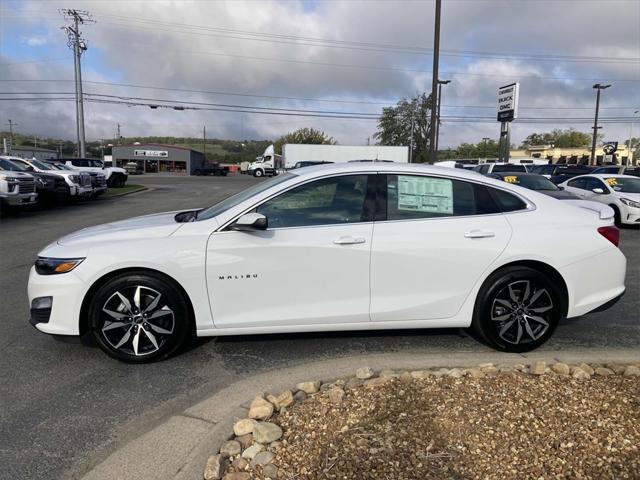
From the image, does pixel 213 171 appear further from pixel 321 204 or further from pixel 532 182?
pixel 321 204

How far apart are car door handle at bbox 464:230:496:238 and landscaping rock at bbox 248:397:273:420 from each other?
6.62ft

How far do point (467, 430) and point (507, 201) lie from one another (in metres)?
2.13

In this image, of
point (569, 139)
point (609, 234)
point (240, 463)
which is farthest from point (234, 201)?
point (569, 139)

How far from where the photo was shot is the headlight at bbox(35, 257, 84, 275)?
147 inches

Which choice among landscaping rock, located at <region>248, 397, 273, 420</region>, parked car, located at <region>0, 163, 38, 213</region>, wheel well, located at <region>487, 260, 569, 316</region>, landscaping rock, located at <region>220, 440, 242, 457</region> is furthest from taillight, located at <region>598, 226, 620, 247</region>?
parked car, located at <region>0, 163, 38, 213</region>

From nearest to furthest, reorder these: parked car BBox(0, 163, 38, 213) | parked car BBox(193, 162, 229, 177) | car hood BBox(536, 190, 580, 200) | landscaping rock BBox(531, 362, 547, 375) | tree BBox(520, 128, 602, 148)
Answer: landscaping rock BBox(531, 362, 547, 375), car hood BBox(536, 190, 580, 200), parked car BBox(0, 163, 38, 213), parked car BBox(193, 162, 229, 177), tree BBox(520, 128, 602, 148)

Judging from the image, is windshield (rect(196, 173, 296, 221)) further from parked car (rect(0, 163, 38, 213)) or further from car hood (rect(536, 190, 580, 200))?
parked car (rect(0, 163, 38, 213))

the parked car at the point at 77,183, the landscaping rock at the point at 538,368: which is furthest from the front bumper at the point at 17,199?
the landscaping rock at the point at 538,368

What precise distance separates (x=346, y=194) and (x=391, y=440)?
78.1 inches

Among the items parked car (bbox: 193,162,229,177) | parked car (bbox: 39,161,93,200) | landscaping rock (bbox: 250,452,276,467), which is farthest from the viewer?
parked car (bbox: 193,162,229,177)

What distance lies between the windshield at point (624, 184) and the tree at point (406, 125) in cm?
6553

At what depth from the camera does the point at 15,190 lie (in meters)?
14.5

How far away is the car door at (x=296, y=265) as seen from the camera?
3.72 meters

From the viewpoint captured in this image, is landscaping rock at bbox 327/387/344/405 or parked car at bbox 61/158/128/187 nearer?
landscaping rock at bbox 327/387/344/405
